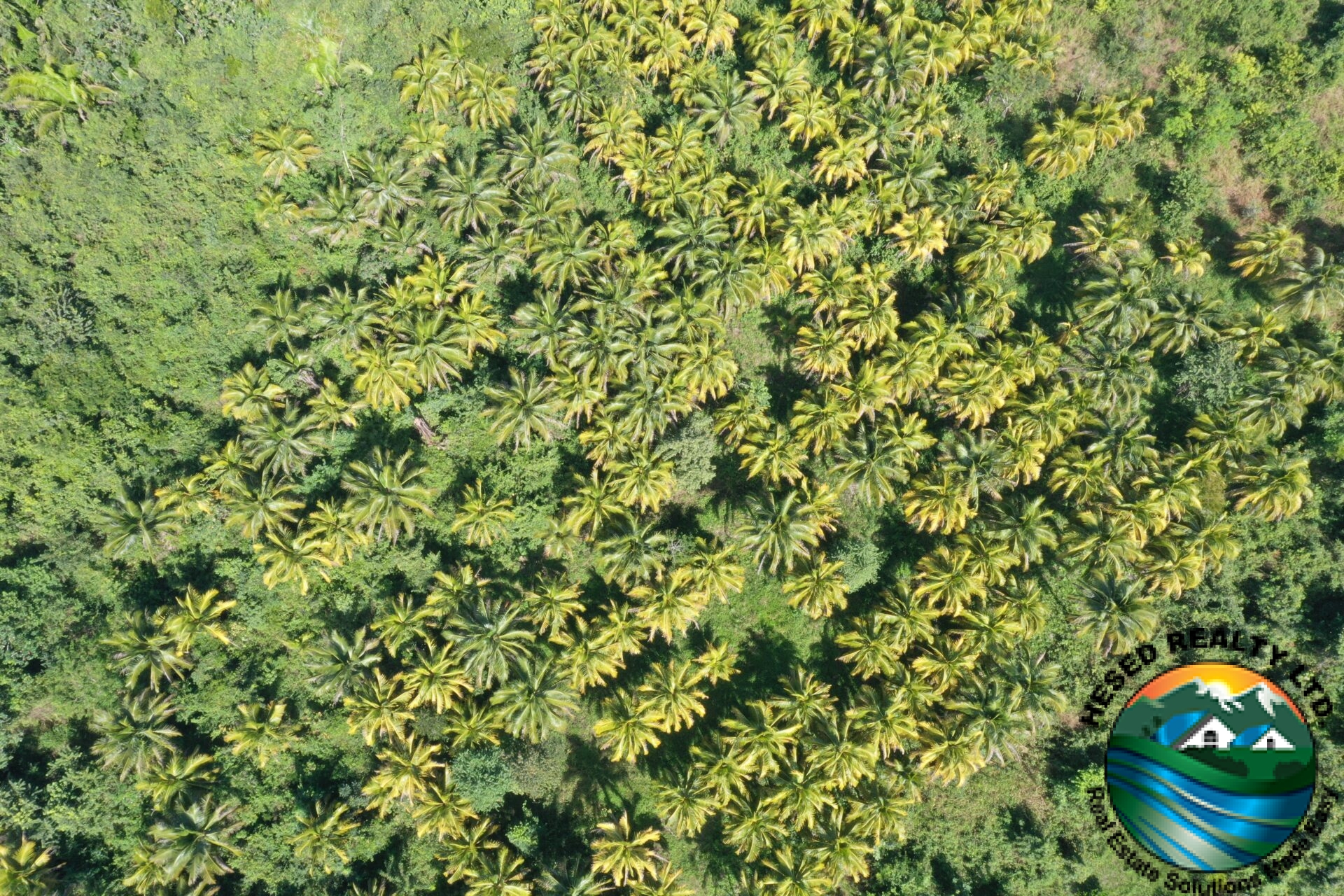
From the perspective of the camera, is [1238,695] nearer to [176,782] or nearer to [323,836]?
[323,836]

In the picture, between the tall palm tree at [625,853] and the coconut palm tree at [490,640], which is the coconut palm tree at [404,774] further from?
the tall palm tree at [625,853]

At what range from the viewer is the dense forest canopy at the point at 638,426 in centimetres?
2817

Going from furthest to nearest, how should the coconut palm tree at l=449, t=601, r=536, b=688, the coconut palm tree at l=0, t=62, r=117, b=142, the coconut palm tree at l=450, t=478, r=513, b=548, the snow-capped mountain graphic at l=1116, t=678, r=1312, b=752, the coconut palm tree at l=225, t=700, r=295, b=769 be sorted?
the coconut palm tree at l=0, t=62, r=117, b=142 → the coconut palm tree at l=450, t=478, r=513, b=548 → the coconut palm tree at l=225, t=700, r=295, b=769 → the coconut palm tree at l=449, t=601, r=536, b=688 → the snow-capped mountain graphic at l=1116, t=678, r=1312, b=752

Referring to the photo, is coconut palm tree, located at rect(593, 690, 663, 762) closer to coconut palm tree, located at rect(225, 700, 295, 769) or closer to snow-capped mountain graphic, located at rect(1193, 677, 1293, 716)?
coconut palm tree, located at rect(225, 700, 295, 769)

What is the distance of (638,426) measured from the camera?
29.3 metres

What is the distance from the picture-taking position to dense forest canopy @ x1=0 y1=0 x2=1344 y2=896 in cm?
2817

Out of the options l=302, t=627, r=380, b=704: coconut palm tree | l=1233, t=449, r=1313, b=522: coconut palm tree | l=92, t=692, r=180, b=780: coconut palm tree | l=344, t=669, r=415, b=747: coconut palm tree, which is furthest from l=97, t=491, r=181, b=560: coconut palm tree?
l=1233, t=449, r=1313, b=522: coconut palm tree

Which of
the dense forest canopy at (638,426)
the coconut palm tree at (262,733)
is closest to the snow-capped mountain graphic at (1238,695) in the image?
the dense forest canopy at (638,426)

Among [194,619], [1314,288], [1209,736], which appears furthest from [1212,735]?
[194,619]

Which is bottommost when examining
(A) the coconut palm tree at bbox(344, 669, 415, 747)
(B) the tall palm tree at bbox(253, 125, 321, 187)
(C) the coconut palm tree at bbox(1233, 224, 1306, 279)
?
(A) the coconut palm tree at bbox(344, 669, 415, 747)

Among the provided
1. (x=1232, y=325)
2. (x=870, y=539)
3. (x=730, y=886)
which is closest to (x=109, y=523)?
(x=730, y=886)

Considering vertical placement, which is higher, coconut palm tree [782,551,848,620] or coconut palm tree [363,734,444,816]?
coconut palm tree [782,551,848,620]

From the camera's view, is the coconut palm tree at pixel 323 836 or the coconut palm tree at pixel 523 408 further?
the coconut palm tree at pixel 523 408

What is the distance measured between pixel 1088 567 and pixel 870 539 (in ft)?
29.8
